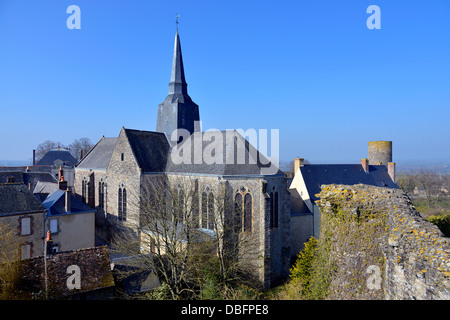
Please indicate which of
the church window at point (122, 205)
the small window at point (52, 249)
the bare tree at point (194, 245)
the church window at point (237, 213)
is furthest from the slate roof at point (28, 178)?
the church window at point (237, 213)

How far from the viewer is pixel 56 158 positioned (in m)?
55.8

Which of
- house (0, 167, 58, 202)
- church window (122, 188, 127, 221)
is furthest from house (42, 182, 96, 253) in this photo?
house (0, 167, 58, 202)

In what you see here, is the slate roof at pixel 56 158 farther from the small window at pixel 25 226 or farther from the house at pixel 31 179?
the small window at pixel 25 226

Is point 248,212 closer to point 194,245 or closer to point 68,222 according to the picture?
Answer: point 194,245

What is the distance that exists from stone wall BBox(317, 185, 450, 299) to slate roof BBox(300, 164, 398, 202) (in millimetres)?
21149

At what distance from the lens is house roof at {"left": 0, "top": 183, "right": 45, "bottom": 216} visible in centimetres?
1953

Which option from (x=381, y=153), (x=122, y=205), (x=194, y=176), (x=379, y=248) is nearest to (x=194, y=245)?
(x=194, y=176)

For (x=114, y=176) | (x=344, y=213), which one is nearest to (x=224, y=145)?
(x=114, y=176)

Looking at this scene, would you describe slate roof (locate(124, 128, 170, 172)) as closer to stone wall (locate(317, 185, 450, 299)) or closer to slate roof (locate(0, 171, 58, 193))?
slate roof (locate(0, 171, 58, 193))

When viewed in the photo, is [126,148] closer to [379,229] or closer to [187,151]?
[187,151]

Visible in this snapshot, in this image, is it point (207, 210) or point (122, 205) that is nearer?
point (207, 210)

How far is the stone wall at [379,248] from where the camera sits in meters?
5.02

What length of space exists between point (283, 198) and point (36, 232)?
18937 mm

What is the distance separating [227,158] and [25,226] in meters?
15.9
